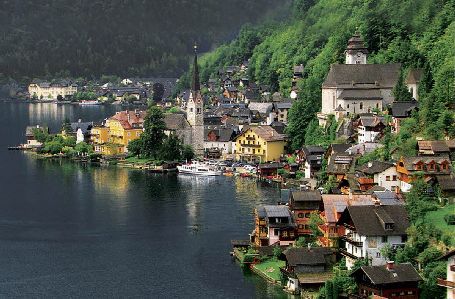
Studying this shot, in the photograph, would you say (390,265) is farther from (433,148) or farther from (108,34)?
(108,34)

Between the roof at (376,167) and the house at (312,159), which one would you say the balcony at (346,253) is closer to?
the roof at (376,167)

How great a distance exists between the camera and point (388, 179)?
2220cm

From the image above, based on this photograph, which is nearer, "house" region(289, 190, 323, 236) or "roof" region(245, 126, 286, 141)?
"house" region(289, 190, 323, 236)

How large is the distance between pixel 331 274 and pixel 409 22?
67.8 feet

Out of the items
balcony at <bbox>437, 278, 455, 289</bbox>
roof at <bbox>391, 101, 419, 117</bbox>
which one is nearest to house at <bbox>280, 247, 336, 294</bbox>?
balcony at <bbox>437, 278, 455, 289</bbox>

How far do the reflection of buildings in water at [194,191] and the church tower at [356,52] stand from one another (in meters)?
8.41

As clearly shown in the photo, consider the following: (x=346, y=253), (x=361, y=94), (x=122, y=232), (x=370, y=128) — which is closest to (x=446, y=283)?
(x=346, y=253)

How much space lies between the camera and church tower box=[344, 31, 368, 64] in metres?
35.5

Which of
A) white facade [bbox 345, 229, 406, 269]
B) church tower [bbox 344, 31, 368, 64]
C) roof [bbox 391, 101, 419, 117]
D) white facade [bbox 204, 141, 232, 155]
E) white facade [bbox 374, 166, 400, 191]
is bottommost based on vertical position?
white facade [bbox 345, 229, 406, 269]

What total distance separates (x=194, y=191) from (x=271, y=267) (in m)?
9.05

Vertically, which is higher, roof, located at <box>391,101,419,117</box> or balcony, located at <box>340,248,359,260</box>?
roof, located at <box>391,101,419,117</box>

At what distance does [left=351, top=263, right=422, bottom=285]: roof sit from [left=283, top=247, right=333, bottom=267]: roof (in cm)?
178

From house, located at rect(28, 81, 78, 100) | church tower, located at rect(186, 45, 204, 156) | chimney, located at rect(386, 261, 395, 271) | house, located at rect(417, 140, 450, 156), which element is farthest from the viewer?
house, located at rect(28, 81, 78, 100)

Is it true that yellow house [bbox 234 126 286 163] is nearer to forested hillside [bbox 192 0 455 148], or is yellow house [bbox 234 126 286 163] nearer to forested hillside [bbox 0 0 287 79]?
forested hillside [bbox 192 0 455 148]
